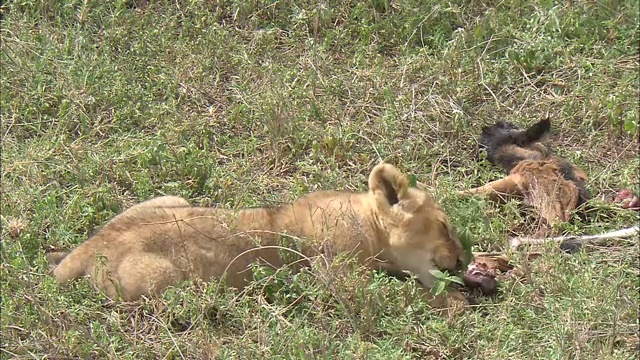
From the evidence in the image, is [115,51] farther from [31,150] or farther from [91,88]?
[31,150]

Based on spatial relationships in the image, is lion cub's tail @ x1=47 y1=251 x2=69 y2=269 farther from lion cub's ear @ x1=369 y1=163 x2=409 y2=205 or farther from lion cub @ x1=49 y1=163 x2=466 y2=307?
lion cub's ear @ x1=369 y1=163 x2=409 y2=205

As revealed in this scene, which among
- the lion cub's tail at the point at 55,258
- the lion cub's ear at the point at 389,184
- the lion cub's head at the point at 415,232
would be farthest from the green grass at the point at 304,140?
the lion cub's ear at the point at 389,184

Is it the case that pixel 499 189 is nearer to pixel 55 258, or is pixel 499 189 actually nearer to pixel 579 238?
pixel 579 238

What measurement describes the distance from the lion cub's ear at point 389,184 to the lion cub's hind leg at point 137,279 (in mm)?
1232

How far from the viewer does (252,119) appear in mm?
7223

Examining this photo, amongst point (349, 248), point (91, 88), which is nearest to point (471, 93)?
point (349, 248)

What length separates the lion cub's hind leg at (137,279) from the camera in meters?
5.19

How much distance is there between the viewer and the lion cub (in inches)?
206

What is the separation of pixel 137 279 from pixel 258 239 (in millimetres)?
658

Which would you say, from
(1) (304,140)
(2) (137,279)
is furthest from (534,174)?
(2) (137,279)

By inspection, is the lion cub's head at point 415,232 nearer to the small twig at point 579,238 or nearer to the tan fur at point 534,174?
the small twig at point 579,238

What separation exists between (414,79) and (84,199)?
8.74 feet

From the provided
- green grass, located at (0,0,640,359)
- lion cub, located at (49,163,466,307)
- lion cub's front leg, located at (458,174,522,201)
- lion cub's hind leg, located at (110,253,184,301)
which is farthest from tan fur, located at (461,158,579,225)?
lion cub's hind leg, located at (110,253,184,301)

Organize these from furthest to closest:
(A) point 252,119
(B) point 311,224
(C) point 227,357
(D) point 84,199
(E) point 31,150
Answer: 1. (A) point 252,119
2. (E) point 31,150
3. (D) point 84,199
4. (B) point 311,224
5. (C) point 227,357
